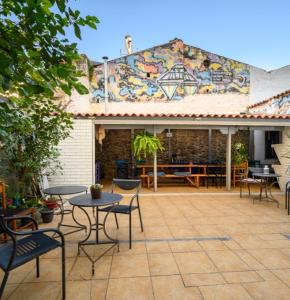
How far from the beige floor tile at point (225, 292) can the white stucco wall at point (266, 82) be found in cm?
891

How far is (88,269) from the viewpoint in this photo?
92.0 inches

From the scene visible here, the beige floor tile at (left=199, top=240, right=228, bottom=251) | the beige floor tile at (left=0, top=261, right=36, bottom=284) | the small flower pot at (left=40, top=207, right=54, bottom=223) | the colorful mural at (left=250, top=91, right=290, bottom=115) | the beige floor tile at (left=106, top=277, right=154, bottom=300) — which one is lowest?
the beige floor tile at (left=0, top=261, right=36, bottom=284)

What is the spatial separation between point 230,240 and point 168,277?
50.1 inches

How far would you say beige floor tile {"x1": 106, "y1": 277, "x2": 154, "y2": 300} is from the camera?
6.24ft

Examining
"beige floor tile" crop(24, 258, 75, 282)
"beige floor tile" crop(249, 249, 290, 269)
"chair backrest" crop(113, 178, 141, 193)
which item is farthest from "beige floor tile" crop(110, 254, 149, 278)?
"beige floor tile" crop(249, 249, 290, 269)

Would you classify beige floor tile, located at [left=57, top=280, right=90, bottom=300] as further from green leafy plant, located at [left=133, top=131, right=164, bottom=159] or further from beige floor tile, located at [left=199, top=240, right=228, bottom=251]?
green leafy plant, located at [left=133, top=131, right=164, bottom=159]

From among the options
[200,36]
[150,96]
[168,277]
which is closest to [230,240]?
[168,277]

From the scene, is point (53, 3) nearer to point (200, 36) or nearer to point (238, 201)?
point (238, 201)

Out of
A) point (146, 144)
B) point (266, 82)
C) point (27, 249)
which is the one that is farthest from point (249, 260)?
point (266, 82)

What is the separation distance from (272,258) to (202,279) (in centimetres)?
99

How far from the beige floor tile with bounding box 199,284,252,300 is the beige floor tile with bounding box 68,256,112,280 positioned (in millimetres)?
950

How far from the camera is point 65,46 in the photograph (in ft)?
4.26

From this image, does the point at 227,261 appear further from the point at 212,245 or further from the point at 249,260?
the point at 212,245

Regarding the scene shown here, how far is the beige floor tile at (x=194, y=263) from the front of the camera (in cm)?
230
